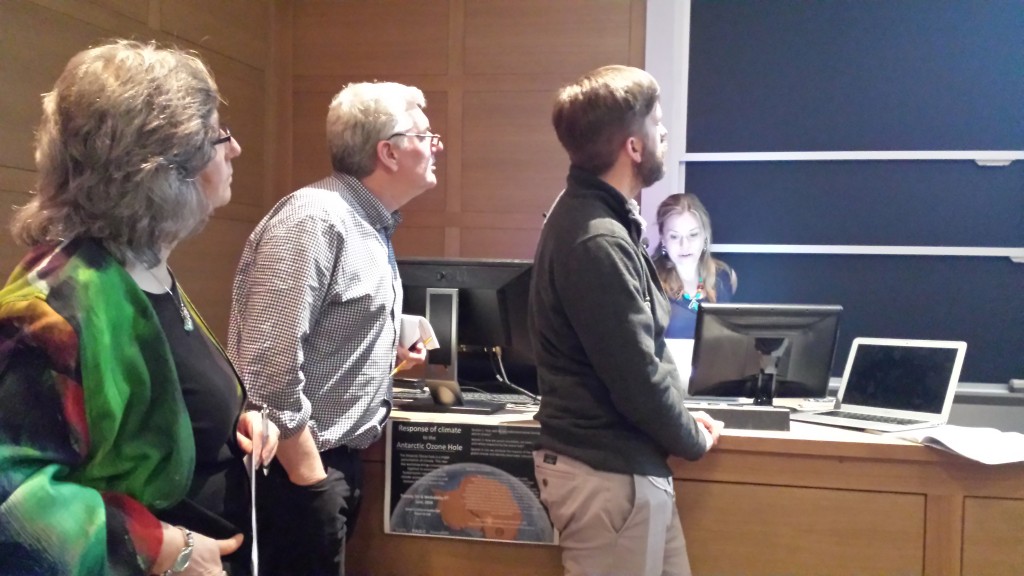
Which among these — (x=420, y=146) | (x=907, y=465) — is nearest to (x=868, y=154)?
(x=907, y=465)

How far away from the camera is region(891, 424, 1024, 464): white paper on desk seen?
148 centimetres

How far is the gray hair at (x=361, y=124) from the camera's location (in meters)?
1.61

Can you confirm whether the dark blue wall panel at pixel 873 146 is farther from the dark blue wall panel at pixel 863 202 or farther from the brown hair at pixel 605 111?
the brown hair at pixel 605 111

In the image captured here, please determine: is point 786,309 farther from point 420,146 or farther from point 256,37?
point 256,37

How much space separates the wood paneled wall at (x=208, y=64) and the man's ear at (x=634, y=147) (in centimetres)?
196

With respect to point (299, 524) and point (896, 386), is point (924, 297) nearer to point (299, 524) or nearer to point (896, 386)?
point (896, 386)

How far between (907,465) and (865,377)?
374 millimetres

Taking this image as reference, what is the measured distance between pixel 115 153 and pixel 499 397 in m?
1.27

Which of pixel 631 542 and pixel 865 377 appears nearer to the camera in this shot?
pixel 631 542

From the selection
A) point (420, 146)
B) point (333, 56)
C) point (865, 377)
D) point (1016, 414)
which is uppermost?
point (333, 56)

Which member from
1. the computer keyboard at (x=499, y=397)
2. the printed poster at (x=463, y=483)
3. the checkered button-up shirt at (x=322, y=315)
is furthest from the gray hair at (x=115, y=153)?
the computer keyboard at (x=499, y=397)

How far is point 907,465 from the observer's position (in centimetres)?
154

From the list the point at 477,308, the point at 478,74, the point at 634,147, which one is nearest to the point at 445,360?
the point at 477,308

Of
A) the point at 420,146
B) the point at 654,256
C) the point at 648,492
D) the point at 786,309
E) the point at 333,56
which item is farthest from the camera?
the point at 333,56
